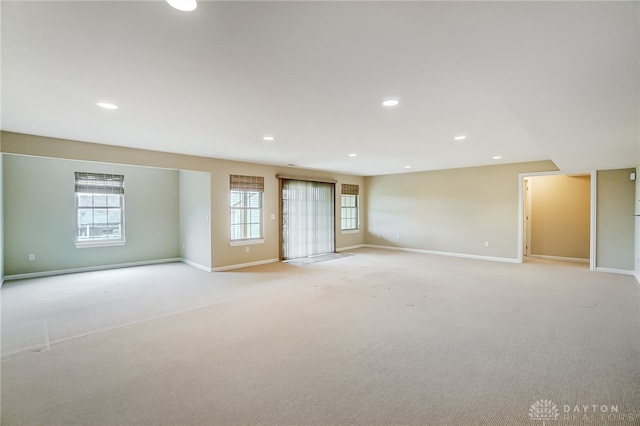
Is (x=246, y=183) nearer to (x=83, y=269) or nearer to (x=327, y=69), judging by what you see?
(x=83, y=269)

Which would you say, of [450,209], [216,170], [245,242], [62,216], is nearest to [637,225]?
[450,209]

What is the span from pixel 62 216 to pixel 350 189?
7.17 m

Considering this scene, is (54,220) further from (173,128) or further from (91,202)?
(173,128)

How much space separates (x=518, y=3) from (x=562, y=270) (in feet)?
22.3

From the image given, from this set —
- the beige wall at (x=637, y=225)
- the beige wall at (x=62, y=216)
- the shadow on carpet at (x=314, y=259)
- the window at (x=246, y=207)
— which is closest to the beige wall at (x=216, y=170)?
the window at (x=246, y=207)

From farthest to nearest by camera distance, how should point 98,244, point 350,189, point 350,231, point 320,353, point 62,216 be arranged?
point 350,231
point 350,189
point 98,244
point 62,216
point 320,353

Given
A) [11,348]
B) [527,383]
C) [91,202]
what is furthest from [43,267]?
[527,383]

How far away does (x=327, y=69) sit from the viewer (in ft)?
7.22

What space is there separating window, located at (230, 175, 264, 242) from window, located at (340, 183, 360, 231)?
3.07 m

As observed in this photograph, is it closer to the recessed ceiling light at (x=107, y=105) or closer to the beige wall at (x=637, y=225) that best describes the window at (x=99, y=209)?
Answer: the recessed ceiling light at (x=107, y=105)

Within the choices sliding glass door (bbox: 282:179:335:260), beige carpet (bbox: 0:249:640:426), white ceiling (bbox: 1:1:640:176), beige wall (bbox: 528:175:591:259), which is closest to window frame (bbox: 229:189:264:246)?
sliding glass door (bbox: 282:179:335:260)

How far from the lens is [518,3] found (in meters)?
1.34

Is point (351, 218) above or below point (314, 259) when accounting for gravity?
above

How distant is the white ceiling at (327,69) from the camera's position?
1.53m
